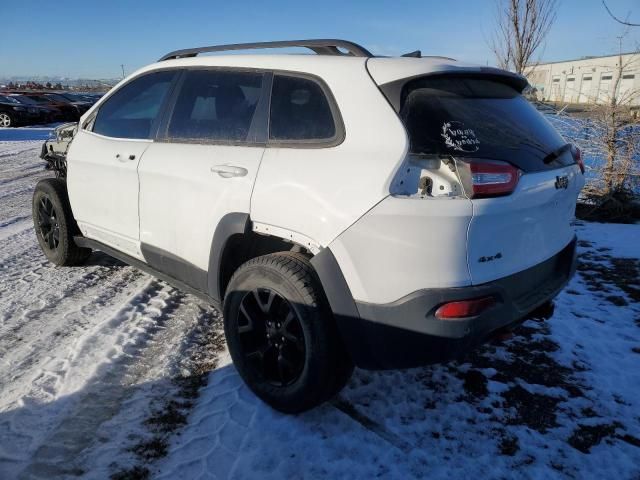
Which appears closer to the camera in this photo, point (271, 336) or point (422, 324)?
point (422, 324)

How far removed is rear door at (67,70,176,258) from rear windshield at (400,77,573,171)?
1.99 m

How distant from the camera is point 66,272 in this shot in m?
4.54

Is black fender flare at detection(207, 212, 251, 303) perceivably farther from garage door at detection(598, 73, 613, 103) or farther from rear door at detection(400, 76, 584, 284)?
garage door at detection(598, 73, 613, 103)

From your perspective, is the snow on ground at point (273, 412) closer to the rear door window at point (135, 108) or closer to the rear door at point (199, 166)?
the rear door at point (199, 166)

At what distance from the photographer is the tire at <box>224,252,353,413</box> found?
232 centimetres

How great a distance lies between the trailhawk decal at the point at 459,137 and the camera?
6.77 ft

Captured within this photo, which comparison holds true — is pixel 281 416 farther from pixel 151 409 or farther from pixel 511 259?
pixel 511 259

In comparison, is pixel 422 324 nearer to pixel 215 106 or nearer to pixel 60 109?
pixel 215 106

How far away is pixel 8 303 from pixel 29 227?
100 inches

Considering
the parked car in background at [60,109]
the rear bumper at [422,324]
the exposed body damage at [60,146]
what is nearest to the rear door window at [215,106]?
the rear bumper at [422,324]

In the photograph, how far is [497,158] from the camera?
2104mm

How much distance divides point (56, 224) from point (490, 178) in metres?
4.07

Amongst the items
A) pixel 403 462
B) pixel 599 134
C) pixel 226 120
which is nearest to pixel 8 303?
pixel 226 120

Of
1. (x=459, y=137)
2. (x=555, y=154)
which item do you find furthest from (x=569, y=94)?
(x=459, y=137)
